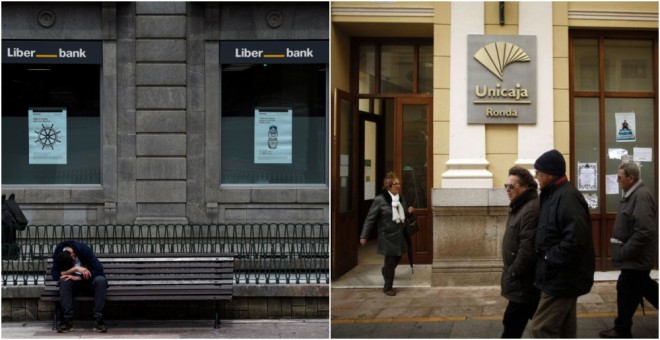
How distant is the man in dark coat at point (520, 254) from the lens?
22.1 feet

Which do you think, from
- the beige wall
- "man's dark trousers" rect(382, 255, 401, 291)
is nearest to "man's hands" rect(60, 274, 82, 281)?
"man's dark trousers" rect(382, 255, 401, 291)

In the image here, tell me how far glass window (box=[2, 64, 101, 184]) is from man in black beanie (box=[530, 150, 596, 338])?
413 inches

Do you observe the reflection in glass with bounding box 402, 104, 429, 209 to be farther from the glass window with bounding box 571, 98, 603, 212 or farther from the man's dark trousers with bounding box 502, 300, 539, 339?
the man's dark trousers with bounding box 502, 300, 539, 339

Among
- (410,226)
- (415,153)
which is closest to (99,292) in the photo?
(410,226)

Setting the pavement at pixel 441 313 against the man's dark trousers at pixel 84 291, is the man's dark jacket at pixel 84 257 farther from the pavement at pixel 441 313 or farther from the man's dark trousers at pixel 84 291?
the pavement at pixel 441 313

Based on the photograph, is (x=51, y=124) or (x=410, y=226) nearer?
(x=410, y=226)

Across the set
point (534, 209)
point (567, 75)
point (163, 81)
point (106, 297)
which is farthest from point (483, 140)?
point (163, 81)

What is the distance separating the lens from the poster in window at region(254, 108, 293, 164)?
50.8 ft

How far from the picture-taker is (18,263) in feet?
36.8

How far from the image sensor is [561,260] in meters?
6.29

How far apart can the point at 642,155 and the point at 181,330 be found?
6599 millimetres

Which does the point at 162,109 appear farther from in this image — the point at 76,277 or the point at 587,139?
the point at 587,139

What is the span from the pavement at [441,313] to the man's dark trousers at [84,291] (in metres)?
2.79

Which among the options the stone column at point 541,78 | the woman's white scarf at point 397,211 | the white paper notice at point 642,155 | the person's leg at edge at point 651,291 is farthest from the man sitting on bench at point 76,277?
the white paper notice at point 642,155
